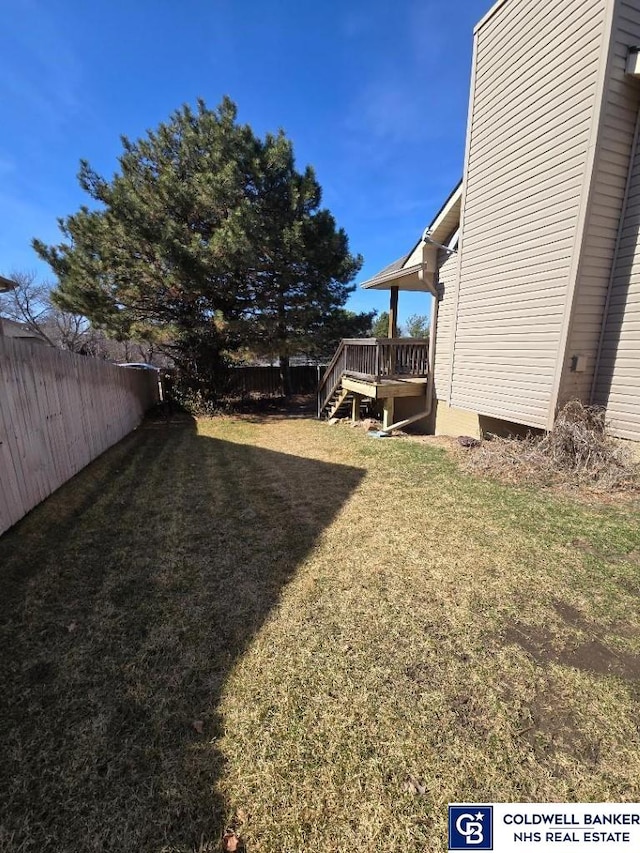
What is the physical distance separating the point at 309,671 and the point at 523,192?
24.6 ft

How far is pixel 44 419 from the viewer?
504 centimetres

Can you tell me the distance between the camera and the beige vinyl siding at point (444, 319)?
27.3 feet

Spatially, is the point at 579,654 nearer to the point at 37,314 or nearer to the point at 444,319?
the point at 444,319

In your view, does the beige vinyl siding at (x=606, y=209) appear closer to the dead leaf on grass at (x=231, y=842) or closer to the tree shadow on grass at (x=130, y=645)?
the tree shadow on grass at (x=130, y=645)

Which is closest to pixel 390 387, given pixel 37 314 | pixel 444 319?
pixel 444 319


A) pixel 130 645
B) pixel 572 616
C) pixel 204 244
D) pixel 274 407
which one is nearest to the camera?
pixel 130 645

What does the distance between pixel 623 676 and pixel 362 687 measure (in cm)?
167

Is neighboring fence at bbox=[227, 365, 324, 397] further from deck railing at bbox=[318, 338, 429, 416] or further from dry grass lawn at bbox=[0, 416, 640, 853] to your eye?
dry grass lawn at bbox=[0, 416, 640, 853]

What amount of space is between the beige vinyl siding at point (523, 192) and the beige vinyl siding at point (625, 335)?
73 cm

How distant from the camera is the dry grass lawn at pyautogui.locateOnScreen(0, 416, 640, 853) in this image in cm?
162

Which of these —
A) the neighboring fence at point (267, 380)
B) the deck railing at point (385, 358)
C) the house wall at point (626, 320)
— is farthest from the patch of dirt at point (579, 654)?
the neighboring fence at point (267, 380)

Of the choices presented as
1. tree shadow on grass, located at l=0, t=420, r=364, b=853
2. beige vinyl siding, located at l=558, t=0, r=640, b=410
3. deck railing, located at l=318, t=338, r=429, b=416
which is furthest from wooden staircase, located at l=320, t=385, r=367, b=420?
beige vinyl siding, located at l=558, t=0, r=640, b=410

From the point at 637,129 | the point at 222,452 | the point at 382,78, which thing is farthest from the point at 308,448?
the point at 382,78

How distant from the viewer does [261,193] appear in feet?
39.8
